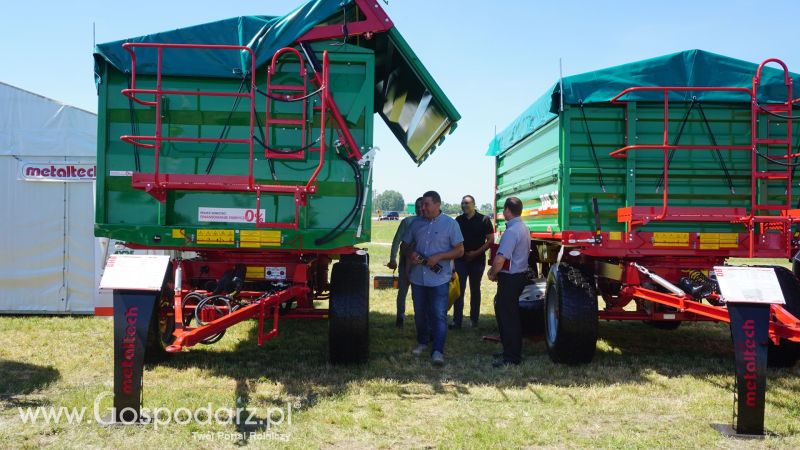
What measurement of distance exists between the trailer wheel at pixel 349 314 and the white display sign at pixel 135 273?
1678 mm

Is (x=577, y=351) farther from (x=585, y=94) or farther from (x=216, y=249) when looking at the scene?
(x=216, y=249)

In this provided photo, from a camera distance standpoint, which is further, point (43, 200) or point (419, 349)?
point (43, 200)

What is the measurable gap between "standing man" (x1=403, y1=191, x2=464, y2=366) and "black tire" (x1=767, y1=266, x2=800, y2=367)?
2.85 m

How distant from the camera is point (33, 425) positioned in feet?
12.7

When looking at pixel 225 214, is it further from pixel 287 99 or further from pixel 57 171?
pixel 57 171

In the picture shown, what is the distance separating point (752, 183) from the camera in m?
5.19

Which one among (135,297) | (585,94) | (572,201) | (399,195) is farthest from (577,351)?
(399,195)

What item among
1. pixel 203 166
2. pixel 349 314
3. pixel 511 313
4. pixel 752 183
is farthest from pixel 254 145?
pixel 752 183

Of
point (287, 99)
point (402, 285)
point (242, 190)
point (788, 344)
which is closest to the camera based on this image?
point (242, 190)

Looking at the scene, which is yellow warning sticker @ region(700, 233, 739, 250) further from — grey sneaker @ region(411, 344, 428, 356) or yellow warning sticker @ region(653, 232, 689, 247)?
grey sneaker @ region(411, 344, 428, 356)

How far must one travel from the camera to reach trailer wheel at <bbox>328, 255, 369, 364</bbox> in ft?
17.5

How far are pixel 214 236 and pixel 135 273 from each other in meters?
1.24

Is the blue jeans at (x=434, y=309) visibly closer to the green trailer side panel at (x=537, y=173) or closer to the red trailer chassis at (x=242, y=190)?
the red trailer chassis at (x=242, y=190)

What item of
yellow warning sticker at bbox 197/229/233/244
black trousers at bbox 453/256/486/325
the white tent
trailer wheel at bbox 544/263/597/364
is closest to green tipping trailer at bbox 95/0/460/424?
yellow warning sticker at bbox 197/229/233/244
